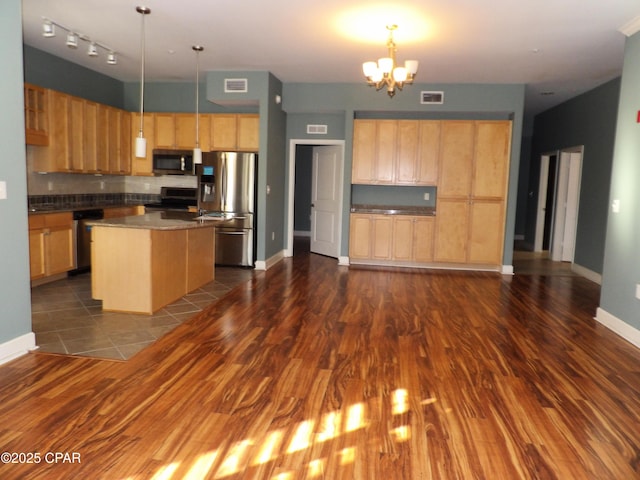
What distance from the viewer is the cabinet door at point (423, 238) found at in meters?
7.54

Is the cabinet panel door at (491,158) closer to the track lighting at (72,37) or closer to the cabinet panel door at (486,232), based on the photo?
the cabinet panel door at (486,232)

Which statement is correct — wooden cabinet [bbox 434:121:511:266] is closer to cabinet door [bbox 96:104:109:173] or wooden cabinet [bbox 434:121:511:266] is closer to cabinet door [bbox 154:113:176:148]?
cabinet door [bbox 154:113:176:148]

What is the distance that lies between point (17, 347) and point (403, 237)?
5509mm

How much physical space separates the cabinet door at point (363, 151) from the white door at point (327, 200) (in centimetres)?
53

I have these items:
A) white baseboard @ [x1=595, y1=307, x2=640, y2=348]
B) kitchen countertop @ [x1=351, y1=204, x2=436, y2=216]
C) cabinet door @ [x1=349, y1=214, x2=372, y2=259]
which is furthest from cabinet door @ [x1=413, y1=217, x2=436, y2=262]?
white baseboard @ [x1=595, y1=307, x2=640, y2=348]

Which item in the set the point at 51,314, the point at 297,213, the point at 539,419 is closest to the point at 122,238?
the point at 51,314

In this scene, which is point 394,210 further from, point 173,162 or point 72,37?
point 72,37

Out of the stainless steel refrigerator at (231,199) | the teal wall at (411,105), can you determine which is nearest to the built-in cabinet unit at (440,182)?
the teal wall at (411,105)

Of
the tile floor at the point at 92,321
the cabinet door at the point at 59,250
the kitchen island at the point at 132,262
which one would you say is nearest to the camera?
the tile floor at the point at 92,321

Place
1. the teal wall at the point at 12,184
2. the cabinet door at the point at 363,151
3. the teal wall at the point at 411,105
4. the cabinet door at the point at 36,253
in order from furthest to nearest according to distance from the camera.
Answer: the cabinet door at the point at 363,151, the teal wall at the point at 411,105, the cabinet door at the point at 36,253, the teal wall at the point at 12,184

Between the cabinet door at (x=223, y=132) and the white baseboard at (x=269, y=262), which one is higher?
the cabinet door at (x=223, y=132)

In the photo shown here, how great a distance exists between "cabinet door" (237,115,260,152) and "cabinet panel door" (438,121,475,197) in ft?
9.32

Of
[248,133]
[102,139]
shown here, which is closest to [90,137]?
[102,139]

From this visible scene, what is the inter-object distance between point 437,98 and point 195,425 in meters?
6.15
